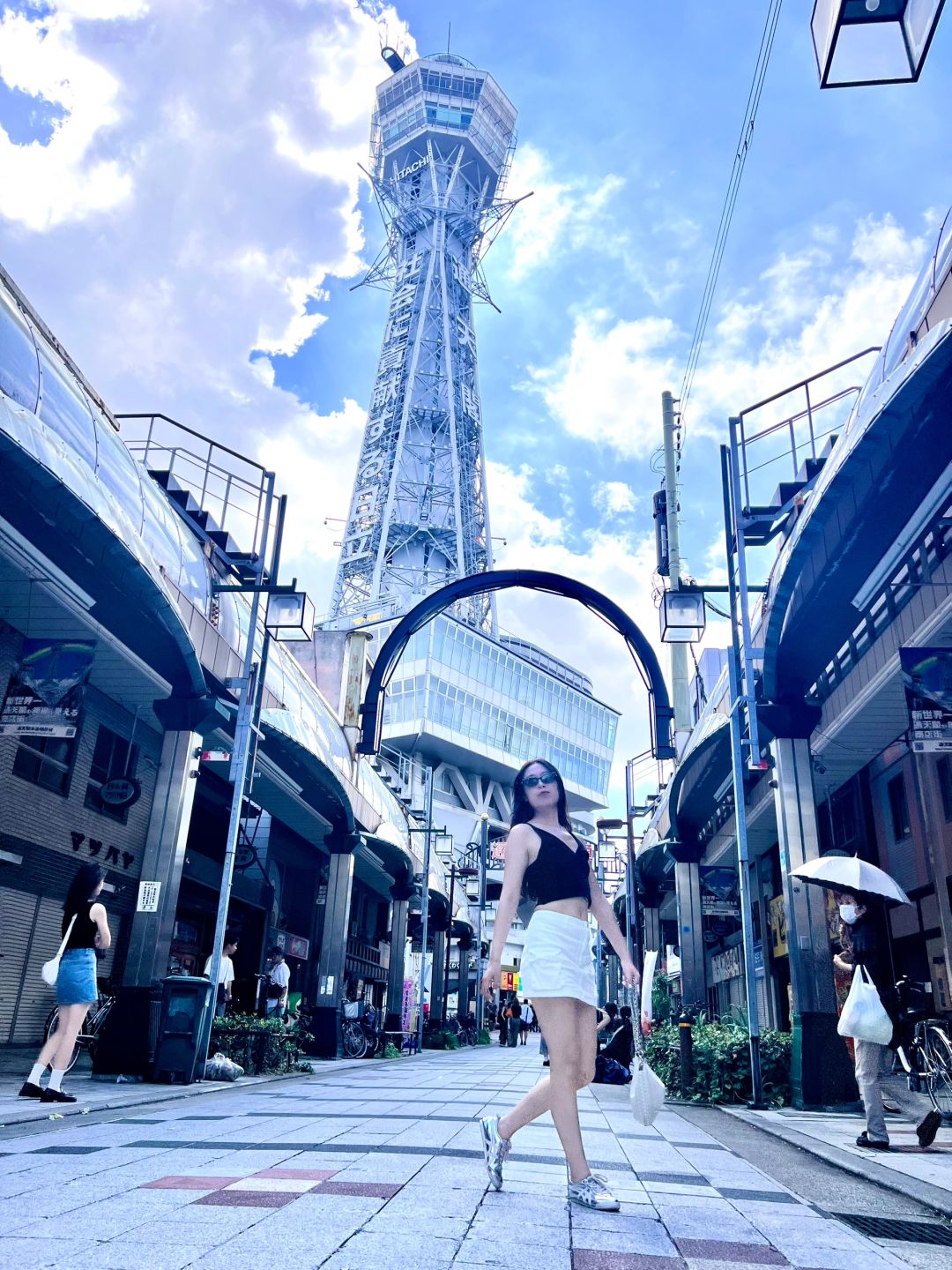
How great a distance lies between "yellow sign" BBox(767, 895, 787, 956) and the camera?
70.7 ft

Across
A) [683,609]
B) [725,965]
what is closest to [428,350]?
[725,965]

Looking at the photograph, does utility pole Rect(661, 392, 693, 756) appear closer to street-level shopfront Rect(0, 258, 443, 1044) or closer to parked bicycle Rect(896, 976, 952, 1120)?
street-level shopfront Rect(0, 258, 443, 1044)

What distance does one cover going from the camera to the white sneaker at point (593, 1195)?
4.05 m

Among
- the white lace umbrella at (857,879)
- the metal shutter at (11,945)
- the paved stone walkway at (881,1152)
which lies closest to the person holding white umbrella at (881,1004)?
the white lace umbrella at (857,879)

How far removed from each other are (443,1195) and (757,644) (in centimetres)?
1125

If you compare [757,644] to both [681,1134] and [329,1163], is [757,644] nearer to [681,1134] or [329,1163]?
[681,1134]

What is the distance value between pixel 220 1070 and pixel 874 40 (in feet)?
41.2

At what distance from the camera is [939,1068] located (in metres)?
8.59

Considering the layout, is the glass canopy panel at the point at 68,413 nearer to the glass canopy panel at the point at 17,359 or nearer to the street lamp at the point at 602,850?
the glass canopy panel at the point at 17,359

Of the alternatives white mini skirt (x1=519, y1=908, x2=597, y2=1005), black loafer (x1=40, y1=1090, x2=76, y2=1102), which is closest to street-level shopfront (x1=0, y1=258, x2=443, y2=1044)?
black loafer (x1=40, y1=1090, x2=76, y2=1102)

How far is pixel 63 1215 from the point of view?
140 inches

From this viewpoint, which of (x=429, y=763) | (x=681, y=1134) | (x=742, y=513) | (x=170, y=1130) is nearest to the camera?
(x=170, y=1130)

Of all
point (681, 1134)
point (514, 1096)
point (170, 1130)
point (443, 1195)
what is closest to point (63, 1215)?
point (443, 1195)

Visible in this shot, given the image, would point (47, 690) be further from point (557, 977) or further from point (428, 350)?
point (428, 350)
